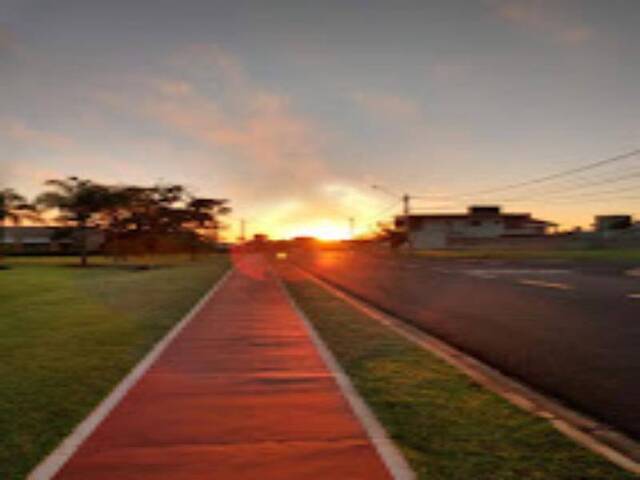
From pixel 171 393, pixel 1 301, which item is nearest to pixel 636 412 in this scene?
pixel 171 393

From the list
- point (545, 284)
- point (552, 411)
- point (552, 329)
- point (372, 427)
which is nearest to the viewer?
Answer: point (372, 427)

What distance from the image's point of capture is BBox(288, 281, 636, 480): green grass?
4023 millimetres

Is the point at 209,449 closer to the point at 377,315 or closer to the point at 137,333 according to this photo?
the point at 137,333

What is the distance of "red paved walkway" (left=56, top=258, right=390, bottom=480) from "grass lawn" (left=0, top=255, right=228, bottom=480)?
1.36 ft

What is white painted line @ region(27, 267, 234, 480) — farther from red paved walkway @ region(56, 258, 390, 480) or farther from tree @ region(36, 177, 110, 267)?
tree @ region(36, 177, 110, 267)

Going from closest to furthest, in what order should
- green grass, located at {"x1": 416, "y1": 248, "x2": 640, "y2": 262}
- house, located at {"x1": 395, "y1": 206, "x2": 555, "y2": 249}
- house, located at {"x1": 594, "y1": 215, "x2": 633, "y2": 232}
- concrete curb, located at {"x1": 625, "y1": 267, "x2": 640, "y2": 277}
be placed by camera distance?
1. concrete curb, located at {"x1": 625, "y1": 267, "x2": 640, "y2": 277}
2. green grass, located at {"x1": 416, "y1": 248, "x2": 640, "y2": 262}
3. house, located at {"x1": 395, "y1": 206, "x2": 555, "y2": 249}
4. house, located at {"x1": 594, "y1": 215, "x2": 633, "y2": 232}

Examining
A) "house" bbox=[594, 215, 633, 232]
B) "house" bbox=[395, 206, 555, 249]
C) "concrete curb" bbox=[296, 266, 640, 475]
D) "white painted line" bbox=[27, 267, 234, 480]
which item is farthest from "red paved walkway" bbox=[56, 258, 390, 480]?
"house" bbox=[594, 215, 633, 232]

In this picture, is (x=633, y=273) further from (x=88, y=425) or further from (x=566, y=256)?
(x=88, y=425)

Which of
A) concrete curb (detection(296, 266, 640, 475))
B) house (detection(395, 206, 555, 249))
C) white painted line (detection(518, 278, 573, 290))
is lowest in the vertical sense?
concrete curb (detection(296, 266, 640, 475))

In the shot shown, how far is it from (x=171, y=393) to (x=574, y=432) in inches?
153

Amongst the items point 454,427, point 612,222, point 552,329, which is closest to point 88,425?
point 454,427

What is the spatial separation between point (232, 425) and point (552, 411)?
2.95 metres

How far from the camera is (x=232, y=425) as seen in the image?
16.7 ft

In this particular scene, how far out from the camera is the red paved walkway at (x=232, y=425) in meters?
4.11
